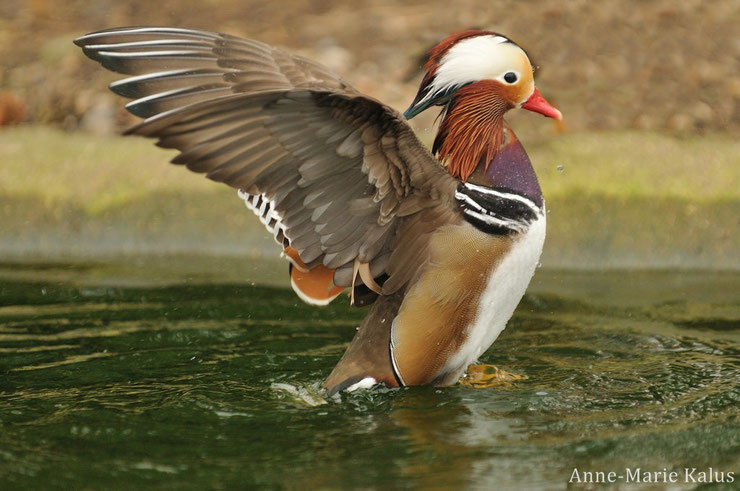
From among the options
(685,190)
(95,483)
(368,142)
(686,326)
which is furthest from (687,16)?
(95,483)

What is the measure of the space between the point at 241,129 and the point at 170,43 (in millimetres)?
537

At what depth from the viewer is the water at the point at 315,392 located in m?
3.48

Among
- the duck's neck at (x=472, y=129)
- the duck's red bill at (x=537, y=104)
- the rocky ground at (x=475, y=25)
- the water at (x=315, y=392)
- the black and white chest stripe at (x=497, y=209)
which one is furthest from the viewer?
the rocky ground at (x=475, y=25)

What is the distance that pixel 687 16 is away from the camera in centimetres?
805

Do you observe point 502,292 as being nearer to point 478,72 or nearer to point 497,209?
point 497,209

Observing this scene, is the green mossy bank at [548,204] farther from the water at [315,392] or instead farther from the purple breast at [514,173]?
the purple breast at [514,173]

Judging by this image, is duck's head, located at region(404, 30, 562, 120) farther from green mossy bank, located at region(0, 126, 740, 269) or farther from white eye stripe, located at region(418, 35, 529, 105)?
green mossy bank, located at region(0, 126, 740, 269)

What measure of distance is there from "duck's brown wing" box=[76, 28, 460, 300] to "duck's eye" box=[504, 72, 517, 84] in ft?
2.11

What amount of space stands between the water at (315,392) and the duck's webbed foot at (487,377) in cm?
8

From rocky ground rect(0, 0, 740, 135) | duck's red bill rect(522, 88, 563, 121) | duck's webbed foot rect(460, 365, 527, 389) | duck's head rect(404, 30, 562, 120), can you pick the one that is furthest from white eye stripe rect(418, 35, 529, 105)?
rocky ground rect(0, 0, 740, 135)

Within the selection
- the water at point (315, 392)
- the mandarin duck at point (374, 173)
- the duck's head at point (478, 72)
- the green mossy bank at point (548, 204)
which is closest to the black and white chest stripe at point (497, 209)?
the mandarin duck at point (374, 173)

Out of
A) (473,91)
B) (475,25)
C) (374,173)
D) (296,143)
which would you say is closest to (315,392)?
(374,173)

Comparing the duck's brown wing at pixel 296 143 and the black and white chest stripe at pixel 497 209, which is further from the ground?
the duck's brown wing at pixel 296 143

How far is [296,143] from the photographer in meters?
3.82
